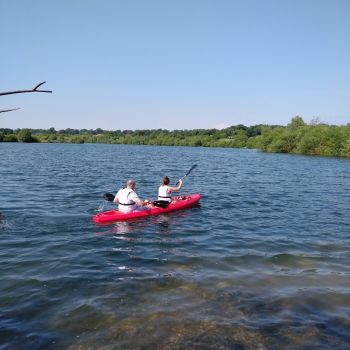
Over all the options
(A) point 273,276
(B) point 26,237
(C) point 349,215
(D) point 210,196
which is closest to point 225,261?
(A) point 273,276

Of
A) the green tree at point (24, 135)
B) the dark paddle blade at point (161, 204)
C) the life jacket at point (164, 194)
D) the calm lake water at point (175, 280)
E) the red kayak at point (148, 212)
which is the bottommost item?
the calm lake water at point (175, 280)

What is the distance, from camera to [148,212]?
634 inches

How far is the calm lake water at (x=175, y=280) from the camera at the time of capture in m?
6.62

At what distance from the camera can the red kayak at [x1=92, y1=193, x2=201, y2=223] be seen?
576 inches

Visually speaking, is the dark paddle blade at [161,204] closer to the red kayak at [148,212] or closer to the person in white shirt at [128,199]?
the red kayak at [148,212]

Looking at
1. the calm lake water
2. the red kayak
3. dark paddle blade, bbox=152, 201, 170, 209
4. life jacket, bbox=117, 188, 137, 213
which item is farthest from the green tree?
life jacket, bbox=117, 188, 137, 213

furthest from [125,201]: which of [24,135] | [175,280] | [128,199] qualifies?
[24,135]

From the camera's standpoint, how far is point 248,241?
1260 centimetres

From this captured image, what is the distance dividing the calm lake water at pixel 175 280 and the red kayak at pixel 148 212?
0.39 m

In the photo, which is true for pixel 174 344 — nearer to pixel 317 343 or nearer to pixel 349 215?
pixel 317 343

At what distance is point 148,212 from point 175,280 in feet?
23.6

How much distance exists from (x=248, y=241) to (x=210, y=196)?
1042 cm

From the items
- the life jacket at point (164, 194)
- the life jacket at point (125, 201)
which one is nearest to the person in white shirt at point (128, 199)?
the life jacket at point (125, 201)

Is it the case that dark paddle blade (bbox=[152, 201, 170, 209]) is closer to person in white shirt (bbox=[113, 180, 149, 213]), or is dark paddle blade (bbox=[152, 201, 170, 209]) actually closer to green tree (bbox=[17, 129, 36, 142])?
person in white shirt (bbox=[113, 180, 149, 213])
